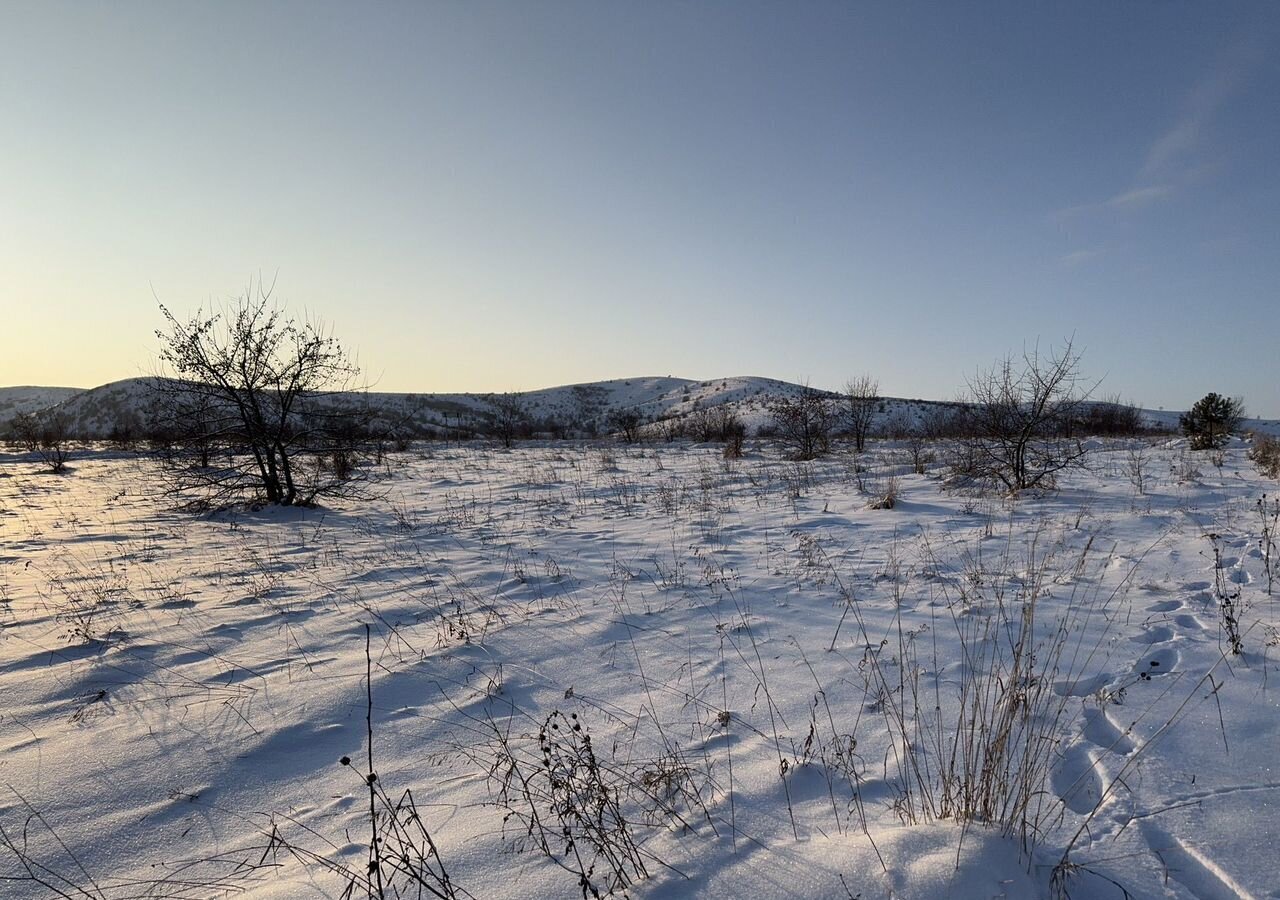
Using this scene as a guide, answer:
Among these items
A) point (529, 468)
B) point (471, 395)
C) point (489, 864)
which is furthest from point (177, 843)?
point (471, 395)

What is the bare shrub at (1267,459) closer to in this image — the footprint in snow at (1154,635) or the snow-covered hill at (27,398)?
the footprint in snow at (1154,635)

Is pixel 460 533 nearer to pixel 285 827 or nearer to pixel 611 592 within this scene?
pixel 611 592

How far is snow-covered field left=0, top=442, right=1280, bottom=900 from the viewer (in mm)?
1872

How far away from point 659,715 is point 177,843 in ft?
6.61

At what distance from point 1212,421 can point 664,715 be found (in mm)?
19244

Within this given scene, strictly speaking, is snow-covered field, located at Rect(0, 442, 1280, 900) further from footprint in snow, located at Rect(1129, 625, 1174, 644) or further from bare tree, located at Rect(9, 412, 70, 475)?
bare tree, located at Rect(9, 412, 70, 475)

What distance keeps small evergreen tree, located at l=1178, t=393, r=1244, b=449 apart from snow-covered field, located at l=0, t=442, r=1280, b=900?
10773mm

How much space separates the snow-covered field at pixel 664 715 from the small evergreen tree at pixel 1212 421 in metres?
10.8

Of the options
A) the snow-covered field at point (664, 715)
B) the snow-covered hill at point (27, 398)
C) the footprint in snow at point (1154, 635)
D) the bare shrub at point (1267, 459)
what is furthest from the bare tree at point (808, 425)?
the snow-covered hill at point (27, 398)

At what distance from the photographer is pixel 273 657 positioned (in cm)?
380

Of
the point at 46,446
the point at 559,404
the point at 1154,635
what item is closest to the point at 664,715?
the point at 1154,635

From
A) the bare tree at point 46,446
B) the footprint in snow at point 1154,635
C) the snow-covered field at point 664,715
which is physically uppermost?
the bare tree at point 46,446

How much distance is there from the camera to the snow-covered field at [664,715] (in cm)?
187

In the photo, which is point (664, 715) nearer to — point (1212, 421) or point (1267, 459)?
point (1267, 459)
